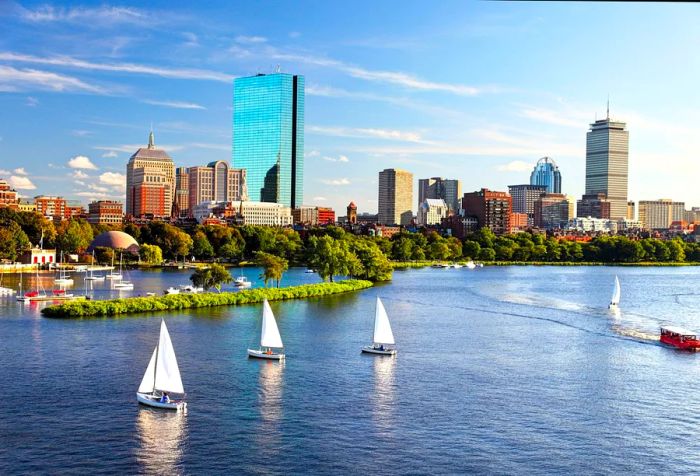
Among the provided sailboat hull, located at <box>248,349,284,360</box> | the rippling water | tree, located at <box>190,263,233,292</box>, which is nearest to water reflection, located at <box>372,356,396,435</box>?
the rippling water

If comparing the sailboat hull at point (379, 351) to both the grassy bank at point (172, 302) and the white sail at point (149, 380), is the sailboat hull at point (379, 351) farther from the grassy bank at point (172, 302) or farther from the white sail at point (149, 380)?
the grassy bank at point (172, 302)

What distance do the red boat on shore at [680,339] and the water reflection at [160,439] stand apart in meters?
39.2

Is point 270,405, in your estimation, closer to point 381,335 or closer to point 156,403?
point 156,403

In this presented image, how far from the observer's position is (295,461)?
3098 cm

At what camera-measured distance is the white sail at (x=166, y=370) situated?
39203mm

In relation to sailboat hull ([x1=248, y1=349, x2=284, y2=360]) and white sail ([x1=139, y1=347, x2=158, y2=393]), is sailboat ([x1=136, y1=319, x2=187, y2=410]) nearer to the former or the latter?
white sail ([x1=139, y1=347, x2=158, y2=393])

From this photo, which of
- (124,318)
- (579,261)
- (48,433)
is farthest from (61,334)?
(579,261)

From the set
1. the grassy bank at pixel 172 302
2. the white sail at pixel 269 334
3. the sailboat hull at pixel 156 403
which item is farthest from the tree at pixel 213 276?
the sailboat hull at pixel 156 403

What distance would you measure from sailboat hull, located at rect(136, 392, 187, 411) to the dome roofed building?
113407 mm

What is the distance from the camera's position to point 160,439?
33781mm

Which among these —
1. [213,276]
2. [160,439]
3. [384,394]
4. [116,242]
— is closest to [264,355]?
[384,394]

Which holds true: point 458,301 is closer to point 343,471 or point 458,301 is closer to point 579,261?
point 343,471

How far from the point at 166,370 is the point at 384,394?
1144 centimetres

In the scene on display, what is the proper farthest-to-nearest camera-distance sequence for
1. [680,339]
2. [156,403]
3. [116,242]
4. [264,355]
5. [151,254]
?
[116,242] → [151,254] → [680,339] → [264,355] → [156,403]
